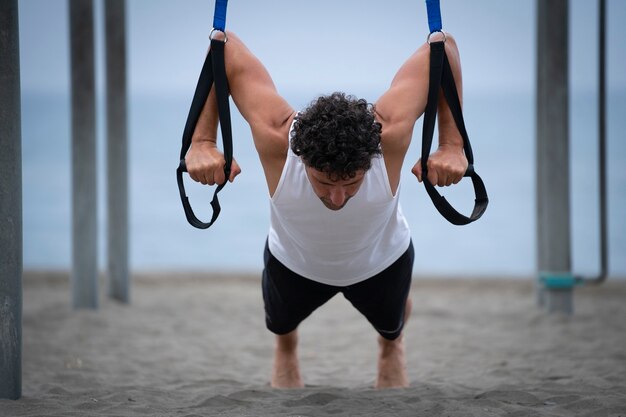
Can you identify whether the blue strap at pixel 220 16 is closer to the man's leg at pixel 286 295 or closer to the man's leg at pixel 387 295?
the man's leg at pixel 286 295

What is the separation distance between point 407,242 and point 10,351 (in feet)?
4.87

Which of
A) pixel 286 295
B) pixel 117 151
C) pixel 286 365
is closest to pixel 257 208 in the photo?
pixel 117 151

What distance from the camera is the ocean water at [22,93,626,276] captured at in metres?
10.1

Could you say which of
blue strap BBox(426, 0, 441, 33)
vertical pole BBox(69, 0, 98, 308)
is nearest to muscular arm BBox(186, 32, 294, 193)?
blue strap BBox(426, 0, 441, 33)

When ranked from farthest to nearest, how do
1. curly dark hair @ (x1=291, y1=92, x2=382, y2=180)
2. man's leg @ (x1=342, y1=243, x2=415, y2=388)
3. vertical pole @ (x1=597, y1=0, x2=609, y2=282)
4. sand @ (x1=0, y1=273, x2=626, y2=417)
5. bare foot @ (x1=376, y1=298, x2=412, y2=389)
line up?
1. vertical pole @ (x1=597, y1=0, x2=609, y2=282)
2. bare foot @ (x1=376, y1=298, x2=412, y2=389)
3. man's leg @ (x1=342, y1=243, x2=415, y2=388)
4. sand @ (x1=0, y1=273, x2=626, y2=417)
5. curly dark hair @ (x1=291, y1=92, x2=382, y2=180)

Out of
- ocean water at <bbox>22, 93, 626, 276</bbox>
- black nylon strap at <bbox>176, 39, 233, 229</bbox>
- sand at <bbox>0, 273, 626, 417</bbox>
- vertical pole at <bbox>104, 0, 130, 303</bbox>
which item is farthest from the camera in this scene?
ocean water at <bbox>22, 93, 626, 276</bbox>

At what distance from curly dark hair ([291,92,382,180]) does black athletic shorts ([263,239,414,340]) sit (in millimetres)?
612

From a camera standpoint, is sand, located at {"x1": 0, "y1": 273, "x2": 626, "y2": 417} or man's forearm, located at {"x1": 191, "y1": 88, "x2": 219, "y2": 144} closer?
man's forearm, located at {"x1": 191, "y1": 88, "x2": 219, "y2": 144}

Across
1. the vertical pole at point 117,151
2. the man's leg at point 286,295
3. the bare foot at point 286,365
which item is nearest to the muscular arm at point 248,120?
the man's leg at point 286,295

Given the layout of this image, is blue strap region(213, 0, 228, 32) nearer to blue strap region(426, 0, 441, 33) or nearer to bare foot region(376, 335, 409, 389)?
blue strap region(426, 0, 441, 33)

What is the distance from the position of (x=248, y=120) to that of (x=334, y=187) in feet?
1.35

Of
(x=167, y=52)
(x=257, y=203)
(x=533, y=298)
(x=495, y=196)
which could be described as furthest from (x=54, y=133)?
(x=533, y=298)

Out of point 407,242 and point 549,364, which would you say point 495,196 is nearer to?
point 549,364

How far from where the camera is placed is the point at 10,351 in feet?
10.3
